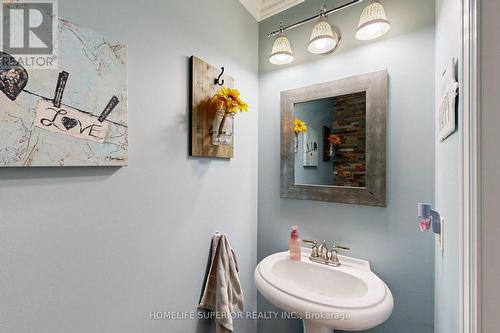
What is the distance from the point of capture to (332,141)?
1.36 meters

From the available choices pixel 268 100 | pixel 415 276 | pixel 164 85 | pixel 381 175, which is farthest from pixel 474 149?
pixel 268 100

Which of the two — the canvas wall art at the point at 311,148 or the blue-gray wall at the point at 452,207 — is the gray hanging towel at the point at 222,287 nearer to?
the canvas wall art at the point at 311,148

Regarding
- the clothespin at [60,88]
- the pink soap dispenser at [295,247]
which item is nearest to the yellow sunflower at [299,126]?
the pink soap dispenser at [295,247]

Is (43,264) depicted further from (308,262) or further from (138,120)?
(308,262)

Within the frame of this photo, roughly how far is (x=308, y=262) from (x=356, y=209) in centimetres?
43

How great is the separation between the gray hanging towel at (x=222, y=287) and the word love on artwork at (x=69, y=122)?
802 millimetres

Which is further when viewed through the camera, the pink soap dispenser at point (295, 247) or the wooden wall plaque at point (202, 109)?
the pink soap dispenser at point (295, 247)

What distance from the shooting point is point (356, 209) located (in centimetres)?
128

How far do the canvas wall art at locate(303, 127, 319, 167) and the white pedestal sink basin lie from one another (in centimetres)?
58

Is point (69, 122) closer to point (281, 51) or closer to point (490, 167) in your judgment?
point (490, 167)

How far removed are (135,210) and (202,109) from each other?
0.60m

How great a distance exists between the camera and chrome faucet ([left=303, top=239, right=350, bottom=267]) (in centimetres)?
128

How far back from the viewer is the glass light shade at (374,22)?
1.10m

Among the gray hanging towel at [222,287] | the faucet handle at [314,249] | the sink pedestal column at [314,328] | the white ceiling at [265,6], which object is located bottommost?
the sink pedestal column at [314,328]
